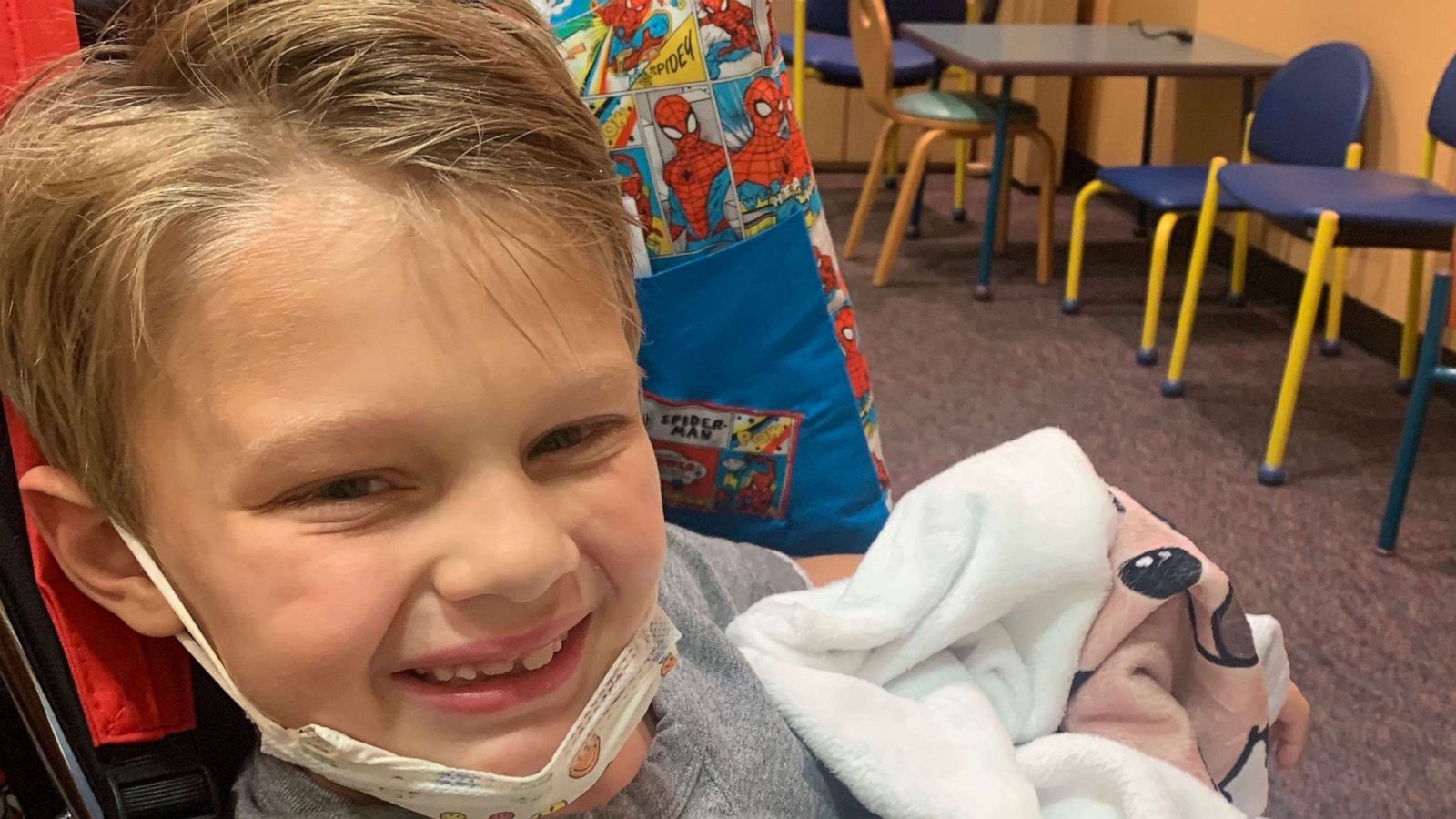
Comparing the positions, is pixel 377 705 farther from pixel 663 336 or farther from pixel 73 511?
Result: pixel 663 336

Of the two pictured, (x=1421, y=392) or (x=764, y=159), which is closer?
(x=764, y=159)

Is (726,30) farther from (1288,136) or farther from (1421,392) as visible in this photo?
(1288,136)

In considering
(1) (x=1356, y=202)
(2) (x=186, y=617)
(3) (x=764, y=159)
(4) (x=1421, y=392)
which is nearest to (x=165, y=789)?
(2) (x=186, y=617)

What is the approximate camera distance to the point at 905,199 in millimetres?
3307

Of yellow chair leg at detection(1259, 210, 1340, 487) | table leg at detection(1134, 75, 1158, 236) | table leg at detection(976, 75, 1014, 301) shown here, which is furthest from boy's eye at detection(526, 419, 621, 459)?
table leg at detection(1134, 75, 1158, 236)

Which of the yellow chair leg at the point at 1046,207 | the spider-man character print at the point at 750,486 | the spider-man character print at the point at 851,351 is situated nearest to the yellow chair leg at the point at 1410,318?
the yellow chair leg at the point at 1046,207

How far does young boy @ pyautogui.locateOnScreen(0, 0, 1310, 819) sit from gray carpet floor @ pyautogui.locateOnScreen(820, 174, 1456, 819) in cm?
128

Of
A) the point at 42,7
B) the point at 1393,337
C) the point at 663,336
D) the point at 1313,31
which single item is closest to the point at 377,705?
the point at 42,7

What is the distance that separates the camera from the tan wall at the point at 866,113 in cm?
427

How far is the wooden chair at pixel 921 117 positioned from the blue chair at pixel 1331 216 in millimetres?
755

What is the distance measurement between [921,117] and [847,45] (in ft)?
2.77

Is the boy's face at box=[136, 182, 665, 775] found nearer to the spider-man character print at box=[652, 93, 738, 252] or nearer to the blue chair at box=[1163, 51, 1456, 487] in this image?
the spider-man character print at box=[652, 93, 738, 252]

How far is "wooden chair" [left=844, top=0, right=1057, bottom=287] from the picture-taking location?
3266 mm

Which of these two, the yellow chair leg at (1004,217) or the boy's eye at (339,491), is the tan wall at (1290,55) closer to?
the yellow chair leg at (1004,217)
